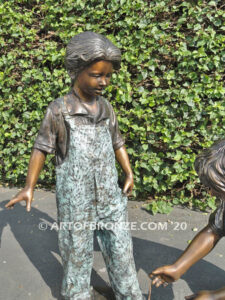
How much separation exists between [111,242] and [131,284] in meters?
0.41

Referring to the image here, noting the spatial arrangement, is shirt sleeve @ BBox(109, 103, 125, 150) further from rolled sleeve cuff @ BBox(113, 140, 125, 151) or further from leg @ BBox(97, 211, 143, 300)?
leg @ BBox(97, 211, 143, 300)

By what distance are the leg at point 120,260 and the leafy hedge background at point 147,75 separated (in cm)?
204

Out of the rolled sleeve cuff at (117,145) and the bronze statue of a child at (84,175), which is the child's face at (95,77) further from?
the rolled sleeve cuff at (117,145)

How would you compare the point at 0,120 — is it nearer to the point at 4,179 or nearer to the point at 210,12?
the point at 4,179

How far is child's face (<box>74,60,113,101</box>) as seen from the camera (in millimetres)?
2111

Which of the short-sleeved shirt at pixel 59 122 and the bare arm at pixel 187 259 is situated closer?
the bare arm at pixel 187 259

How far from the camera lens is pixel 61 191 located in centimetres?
239

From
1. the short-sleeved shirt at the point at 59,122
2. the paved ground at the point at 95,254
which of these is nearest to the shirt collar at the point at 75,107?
the short-sleeved shirt at the point at 59,122

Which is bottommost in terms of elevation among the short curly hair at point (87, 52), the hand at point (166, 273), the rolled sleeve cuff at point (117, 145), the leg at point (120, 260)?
the leg at point (120, 260)

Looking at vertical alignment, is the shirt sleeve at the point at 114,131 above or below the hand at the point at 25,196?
above

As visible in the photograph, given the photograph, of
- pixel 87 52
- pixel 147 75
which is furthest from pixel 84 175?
pixel 147 75

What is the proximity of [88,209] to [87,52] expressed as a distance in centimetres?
116

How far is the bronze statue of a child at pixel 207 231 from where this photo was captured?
1.76m

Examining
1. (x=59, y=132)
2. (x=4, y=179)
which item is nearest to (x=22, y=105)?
(x=4, y=179)
